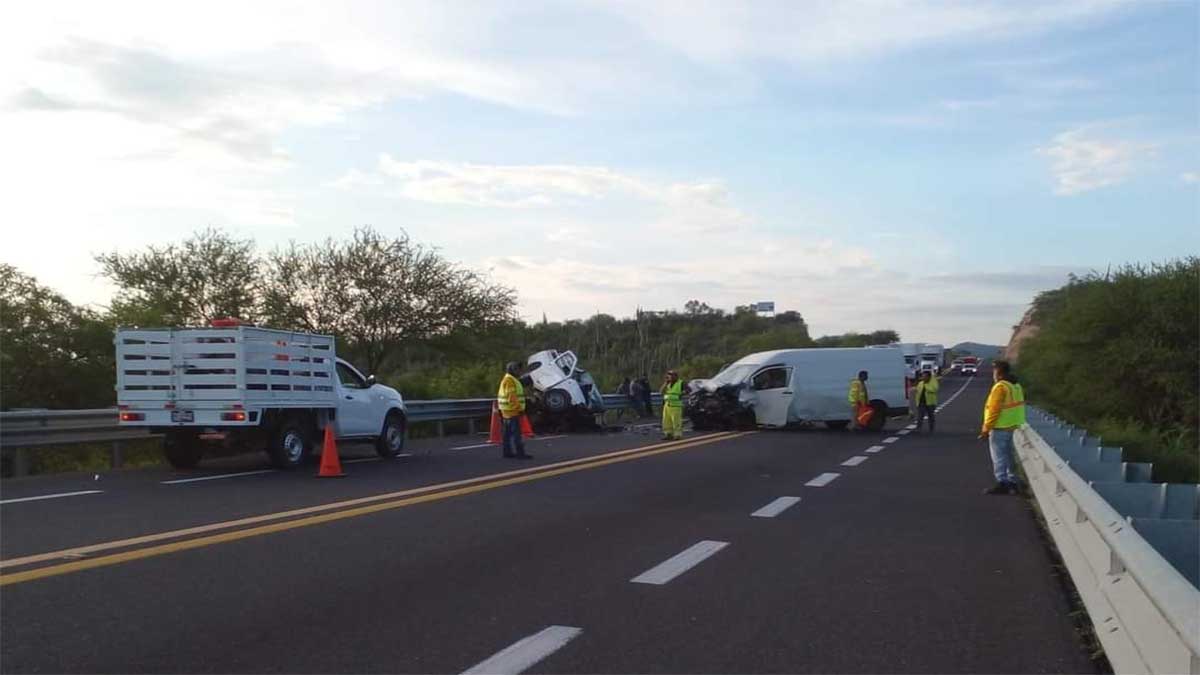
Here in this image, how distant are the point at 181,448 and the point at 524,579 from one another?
10625 mm

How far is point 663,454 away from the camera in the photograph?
1914cm

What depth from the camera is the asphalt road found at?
5.61 meters

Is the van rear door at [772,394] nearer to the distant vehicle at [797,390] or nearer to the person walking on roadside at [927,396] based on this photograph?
the distant vehicle at [797,390]

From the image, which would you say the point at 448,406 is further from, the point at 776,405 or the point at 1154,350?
the point at 1154,350

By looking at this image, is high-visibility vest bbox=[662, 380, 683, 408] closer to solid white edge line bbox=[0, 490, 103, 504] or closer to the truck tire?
the truck tire

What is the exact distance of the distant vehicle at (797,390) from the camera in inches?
1090

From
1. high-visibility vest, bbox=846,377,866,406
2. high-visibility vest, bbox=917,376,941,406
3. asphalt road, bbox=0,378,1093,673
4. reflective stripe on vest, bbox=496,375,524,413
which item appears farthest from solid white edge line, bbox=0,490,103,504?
high-visibility vest, bbox=917,376,941,406

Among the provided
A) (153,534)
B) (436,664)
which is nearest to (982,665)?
(436,664)

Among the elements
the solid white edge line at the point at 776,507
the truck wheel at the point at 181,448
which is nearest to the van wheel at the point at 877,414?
the solid white edge line at the point at 776,507

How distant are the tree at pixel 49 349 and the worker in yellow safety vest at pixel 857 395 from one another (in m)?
18.6

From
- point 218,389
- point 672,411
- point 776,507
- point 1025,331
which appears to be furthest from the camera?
point 1025,331

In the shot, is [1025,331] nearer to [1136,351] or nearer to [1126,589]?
[1136,351]

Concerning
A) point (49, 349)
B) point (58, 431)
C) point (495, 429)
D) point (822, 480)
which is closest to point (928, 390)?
point (495, 429)

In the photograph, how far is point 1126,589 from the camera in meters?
5.18
